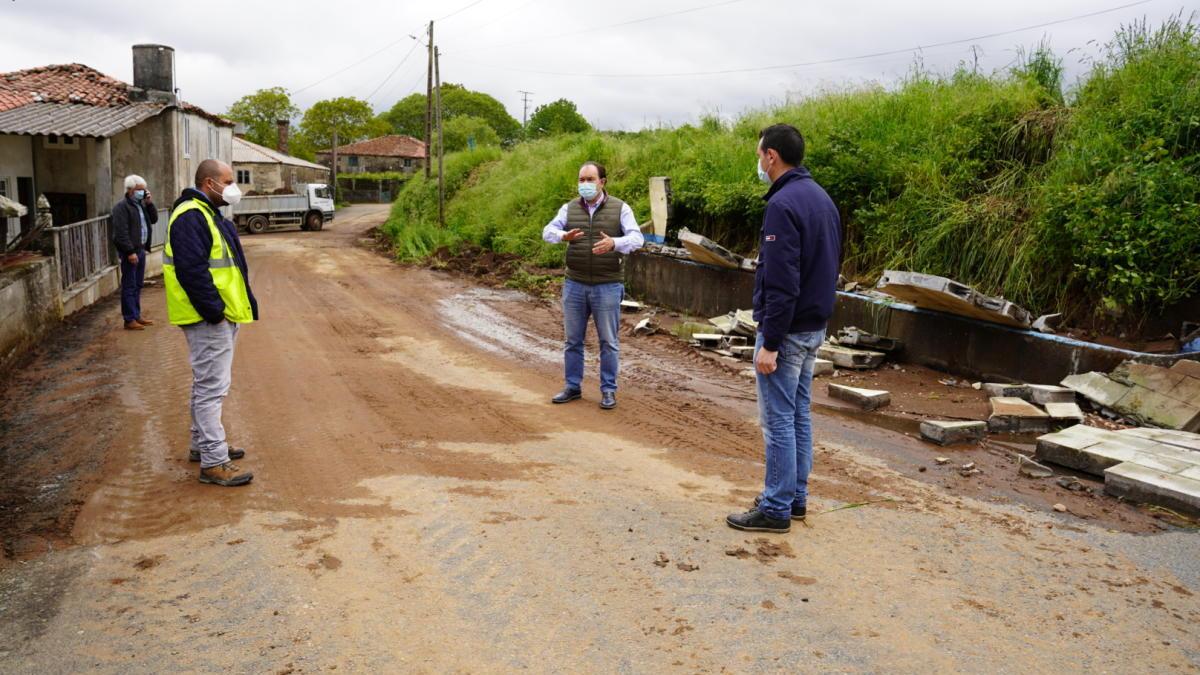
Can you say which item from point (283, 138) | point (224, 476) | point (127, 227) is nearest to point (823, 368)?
point (224, 476)

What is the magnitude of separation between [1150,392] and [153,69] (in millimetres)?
21761

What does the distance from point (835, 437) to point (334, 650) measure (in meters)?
4.44

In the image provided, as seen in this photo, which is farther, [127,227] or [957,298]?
[127,227]

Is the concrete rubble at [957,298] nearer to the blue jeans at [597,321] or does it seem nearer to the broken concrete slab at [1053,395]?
the broken concrete slab at [1053,395]

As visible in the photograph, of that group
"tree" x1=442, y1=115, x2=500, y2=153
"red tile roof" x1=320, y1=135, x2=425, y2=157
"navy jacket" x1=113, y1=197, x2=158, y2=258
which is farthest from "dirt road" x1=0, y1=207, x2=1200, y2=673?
"red tile roof" x1=320, y1=135, x2=425, y2=157

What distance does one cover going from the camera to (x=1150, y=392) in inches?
268

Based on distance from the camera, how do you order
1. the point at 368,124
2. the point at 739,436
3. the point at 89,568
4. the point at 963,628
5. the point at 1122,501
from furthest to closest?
the point at 368,124 → the point at 739,436 → the point at 1122,501 → the point at 89,568 → the point at 963,628

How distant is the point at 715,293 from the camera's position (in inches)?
474

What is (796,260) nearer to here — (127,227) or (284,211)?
(127,227)

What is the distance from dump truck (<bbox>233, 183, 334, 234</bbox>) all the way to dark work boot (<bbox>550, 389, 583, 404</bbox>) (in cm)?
2744

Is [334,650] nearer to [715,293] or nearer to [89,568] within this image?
[89,568]

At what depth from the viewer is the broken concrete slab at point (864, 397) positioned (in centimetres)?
752

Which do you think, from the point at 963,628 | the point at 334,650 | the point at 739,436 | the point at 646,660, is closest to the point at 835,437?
the point at 739,436

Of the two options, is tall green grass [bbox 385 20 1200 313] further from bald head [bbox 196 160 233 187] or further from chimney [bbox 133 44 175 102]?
chimney [bbox 133 44 175 102]
